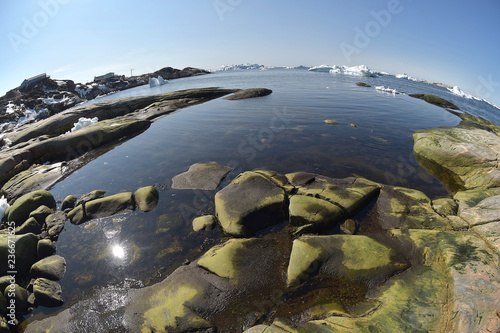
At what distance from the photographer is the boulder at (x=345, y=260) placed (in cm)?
589

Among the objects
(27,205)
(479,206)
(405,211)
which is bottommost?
(27,205)

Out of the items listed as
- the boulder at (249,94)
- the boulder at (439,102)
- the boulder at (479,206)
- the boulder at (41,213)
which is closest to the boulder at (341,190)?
the boulder at (479,206)

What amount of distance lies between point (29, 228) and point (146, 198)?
4.92 metres

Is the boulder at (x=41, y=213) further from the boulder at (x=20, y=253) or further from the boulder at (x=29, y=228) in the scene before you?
the boulder at (x=20, y=253)

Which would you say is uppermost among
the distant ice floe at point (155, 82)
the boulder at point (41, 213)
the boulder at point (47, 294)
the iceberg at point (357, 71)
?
the iceberg at point (357, 71)

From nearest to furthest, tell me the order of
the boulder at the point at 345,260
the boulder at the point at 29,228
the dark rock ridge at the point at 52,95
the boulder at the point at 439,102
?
the boulder at the point at 345,260 < the boulder at the point at 29,228 < the boulder at the point at 439,102 < the dark rock ridge at the point at 52,95

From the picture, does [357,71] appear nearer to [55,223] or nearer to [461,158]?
[461,158]

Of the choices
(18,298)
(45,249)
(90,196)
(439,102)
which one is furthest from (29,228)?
(439,102)

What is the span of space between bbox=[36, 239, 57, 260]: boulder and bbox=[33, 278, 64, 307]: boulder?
69.8 inches

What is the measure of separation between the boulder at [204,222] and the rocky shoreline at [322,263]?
0.05 metres

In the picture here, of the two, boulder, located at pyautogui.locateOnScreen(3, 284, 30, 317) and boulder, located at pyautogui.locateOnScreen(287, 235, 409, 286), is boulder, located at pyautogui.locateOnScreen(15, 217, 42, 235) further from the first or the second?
boulder, located at pyautogui.locateOnScreen(287, 235, 409, 286)

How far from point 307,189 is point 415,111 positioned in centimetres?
2869

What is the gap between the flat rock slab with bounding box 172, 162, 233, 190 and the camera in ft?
37.6

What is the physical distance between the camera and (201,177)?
12.1 m
